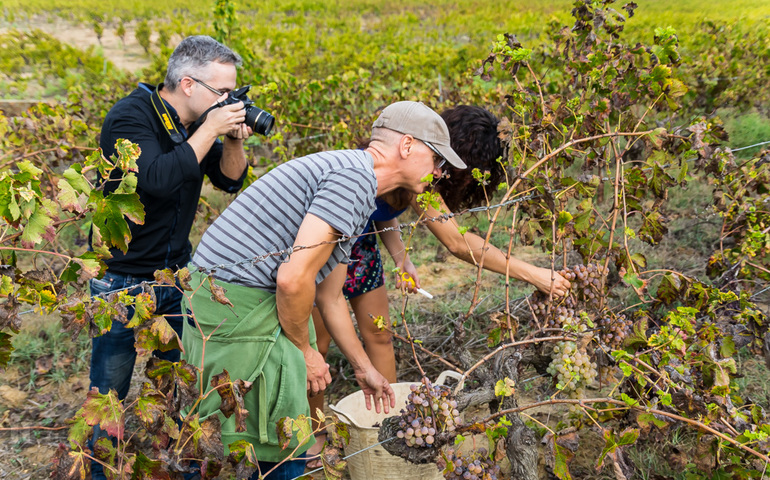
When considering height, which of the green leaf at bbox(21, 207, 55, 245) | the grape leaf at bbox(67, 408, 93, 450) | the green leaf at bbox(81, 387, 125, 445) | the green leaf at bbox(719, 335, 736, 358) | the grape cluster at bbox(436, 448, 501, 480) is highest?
the green leaf at bbox(21, 207, 55, 245)

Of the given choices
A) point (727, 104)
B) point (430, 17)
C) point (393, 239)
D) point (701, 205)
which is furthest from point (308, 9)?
point (393, 239)

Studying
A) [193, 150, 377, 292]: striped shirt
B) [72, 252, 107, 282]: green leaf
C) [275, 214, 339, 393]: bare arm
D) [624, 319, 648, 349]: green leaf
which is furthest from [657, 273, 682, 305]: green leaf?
[72, 252, 107, 282]: green leaf

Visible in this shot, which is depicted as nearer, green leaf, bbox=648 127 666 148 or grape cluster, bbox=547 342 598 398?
grape cluster, bbox=547 342 598 398

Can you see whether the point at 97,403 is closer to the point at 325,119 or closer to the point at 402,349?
the point at 402,349

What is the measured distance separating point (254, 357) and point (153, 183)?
0.71m

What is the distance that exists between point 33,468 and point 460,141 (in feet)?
7.57

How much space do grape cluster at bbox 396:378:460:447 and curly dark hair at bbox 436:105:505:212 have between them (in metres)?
0.75

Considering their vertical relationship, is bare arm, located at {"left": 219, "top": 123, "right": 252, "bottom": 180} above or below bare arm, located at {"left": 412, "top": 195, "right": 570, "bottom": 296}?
above

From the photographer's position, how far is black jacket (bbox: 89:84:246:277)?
188 cm

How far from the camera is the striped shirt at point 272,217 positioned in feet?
5.16

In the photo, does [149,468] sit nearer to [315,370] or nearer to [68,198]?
[315,370]

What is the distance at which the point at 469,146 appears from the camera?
1959 millimetres

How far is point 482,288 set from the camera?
3.67 meters

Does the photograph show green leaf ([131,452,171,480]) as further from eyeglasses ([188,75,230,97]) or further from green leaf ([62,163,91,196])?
eyeglasses ([188,75,230,97])
